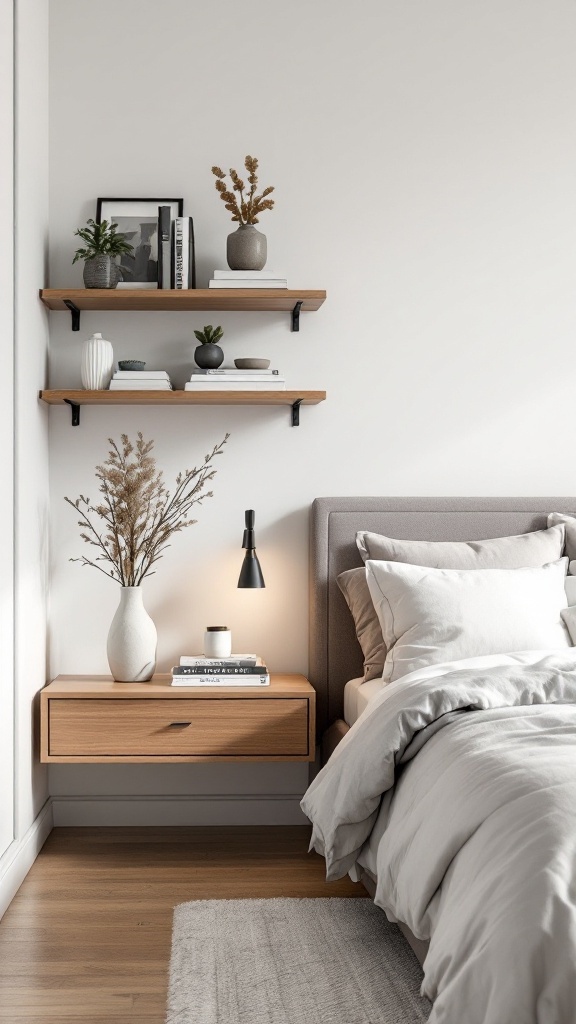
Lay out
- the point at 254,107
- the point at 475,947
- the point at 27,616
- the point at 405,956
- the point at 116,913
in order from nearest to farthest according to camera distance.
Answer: the point at 475,947 < the point at 405,956 < the point at 116,913 < the point at 27,616 < the point at 254,107

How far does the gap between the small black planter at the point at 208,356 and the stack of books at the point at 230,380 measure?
53 millimetres

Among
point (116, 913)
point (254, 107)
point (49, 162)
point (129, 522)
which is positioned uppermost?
point (254, 107)

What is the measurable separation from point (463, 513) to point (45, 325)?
→ 5.19 ft

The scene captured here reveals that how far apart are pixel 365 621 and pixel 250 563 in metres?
0.43

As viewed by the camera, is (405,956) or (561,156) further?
(561,156)

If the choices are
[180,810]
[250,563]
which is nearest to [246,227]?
[250,563]

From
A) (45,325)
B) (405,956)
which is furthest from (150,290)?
(405,956)

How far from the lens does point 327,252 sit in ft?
10.9

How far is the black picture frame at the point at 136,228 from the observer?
323cm

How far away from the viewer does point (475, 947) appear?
1414 mm

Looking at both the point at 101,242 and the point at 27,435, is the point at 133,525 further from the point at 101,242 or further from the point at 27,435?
the point at 101,242

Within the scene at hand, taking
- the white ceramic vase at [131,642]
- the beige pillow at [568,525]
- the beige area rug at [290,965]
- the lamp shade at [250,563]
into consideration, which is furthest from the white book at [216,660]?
the beige pillow at [568,525]

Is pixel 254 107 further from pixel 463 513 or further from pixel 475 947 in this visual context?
pixel 475 947

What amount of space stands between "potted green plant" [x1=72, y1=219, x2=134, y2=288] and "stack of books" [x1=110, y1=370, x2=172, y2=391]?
316 mm
